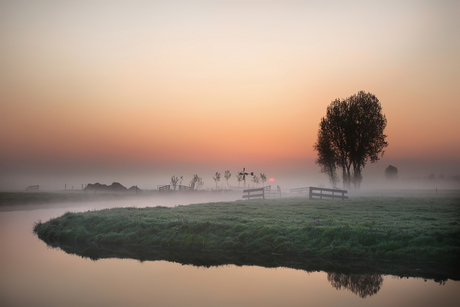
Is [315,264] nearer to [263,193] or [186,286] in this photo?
[186,286]

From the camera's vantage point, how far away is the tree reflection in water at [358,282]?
1277 centimetres

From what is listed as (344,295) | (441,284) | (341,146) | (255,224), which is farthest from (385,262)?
(341,146)

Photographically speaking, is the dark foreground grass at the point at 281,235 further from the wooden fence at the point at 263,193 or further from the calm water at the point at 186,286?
the wooden fence at the point at 263,193

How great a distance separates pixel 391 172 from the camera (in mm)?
190375

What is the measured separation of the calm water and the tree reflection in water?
1.6 inches

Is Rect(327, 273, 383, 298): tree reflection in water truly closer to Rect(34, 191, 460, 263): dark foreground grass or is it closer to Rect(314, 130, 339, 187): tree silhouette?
Rect(34, 191, 460, 263): dark foreground grass

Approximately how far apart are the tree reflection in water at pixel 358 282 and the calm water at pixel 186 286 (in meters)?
0.04

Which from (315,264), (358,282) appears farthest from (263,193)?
(358,282)

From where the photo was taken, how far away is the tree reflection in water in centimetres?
1277

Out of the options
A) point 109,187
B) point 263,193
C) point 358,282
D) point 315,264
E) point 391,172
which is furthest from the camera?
point 391,172

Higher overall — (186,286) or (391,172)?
(391,172)

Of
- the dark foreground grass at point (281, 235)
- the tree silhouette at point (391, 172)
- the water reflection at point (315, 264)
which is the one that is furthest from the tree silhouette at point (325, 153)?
the tree silhouette at point (391, 172)

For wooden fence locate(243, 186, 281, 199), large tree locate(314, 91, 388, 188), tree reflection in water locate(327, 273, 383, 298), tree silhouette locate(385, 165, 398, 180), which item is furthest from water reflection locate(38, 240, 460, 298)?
tree silhouette locate(385, 165, 398, 180)

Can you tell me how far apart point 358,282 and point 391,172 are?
198516 millimetres
